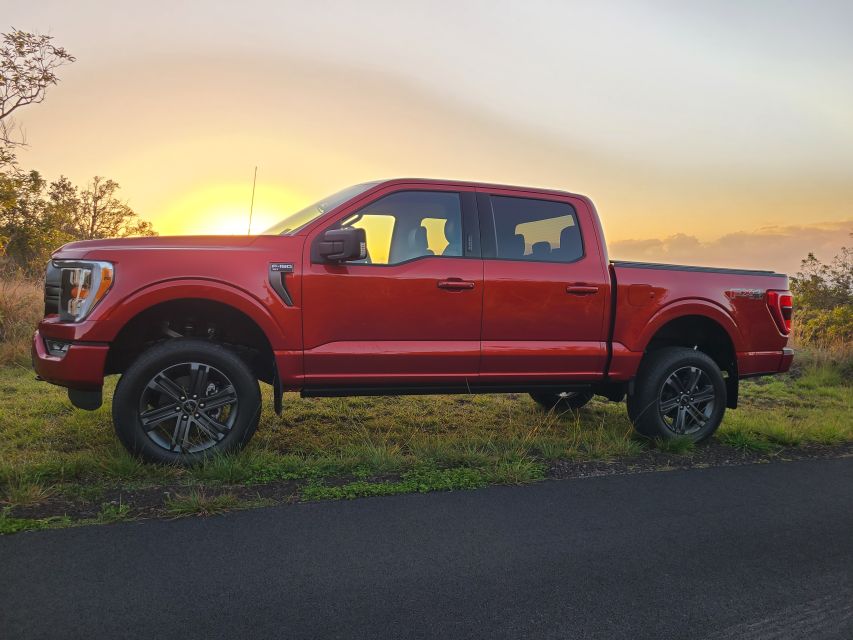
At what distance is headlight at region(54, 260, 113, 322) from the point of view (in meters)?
4.46

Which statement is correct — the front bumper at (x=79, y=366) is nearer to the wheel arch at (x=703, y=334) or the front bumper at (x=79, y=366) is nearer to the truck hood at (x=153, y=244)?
the truck hood at (x=153, y=244)

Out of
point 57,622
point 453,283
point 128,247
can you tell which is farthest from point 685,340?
point 57,622

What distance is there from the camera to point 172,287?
454 centimetres

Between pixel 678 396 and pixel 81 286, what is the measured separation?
193 inches

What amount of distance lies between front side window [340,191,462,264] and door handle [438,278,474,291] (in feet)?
0.76

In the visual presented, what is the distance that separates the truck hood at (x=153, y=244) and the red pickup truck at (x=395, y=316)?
2 centimetres

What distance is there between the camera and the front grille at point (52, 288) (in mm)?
4648

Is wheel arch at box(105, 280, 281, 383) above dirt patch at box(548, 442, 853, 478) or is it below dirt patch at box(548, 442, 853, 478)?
above

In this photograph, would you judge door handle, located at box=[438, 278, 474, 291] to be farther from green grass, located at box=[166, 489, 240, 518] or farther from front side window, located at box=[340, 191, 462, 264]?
green grass, located at box=[166, 489, 240, 518]

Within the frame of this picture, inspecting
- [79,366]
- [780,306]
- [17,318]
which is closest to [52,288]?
[79,366]

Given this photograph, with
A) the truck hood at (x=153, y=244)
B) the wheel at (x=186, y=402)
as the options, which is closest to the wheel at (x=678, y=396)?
the wheel at (x=186, y=402)

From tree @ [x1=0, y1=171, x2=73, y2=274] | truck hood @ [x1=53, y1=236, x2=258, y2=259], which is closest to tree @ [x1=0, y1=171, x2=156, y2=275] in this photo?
tree @ [x1=0, y1=171, x2=73, y2=274]

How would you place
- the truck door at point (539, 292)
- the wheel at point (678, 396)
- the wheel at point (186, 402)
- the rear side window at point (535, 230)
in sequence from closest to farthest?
the wheel at point (186, 402) < the truck door at point (539, 292) < the rear side window at point (535, 230) < the wheel at point (678, 396)

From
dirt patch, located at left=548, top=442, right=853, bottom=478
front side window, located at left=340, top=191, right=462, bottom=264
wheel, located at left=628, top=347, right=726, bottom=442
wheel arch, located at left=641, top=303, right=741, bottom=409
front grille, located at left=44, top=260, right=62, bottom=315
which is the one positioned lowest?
dirt patch, located at left=548, top=442, right=853, bottom=478
